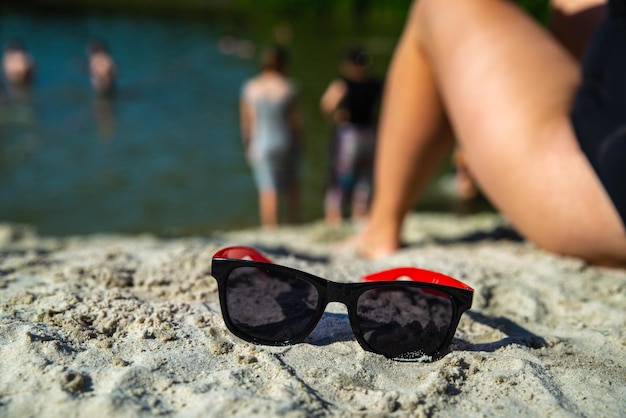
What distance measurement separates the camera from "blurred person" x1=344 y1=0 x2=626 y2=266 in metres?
1.72

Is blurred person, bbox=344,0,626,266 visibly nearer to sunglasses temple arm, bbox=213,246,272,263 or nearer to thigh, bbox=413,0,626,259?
thigh, bbox=413,0,626,259

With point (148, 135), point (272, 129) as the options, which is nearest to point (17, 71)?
point (148, 135)

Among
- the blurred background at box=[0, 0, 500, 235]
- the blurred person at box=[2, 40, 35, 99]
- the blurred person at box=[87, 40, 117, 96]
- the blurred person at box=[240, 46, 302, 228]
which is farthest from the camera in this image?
the blurred person at box=[87, 40, 117, 96]

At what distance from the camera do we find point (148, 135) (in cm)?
948

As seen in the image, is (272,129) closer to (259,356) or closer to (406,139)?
(406,139)

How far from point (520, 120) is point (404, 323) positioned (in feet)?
2.69

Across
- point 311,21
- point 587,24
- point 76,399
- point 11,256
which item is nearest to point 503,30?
point 587,24

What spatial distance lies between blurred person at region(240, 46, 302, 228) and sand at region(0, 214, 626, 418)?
3948 millimetres

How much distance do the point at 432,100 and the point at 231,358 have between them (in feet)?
4.42

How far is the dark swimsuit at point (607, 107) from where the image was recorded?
63.2 inches

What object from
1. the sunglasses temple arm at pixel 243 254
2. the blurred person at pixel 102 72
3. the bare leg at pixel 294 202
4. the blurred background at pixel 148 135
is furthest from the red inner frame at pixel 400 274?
the blurred person at pixel 102 72

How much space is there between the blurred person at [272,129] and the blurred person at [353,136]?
40cm

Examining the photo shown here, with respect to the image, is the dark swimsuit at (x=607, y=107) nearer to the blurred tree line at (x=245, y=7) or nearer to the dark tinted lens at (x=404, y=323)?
the dark tinted lens at (x=404, y=323)

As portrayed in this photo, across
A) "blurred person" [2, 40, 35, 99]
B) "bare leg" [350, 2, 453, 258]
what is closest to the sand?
"bare leg" [350, 2, 453, 258]
